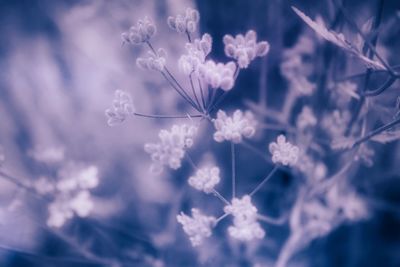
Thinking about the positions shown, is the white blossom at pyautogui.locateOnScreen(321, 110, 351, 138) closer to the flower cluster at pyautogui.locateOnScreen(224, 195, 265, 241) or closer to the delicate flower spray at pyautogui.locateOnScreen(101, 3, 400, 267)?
the delicate flower spray at pyautogui.locateOnScreen(101, 3, 400, 267)

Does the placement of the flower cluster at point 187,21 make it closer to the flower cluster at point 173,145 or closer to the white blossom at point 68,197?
the flower cluster at point 173,145

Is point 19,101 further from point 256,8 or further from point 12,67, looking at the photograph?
point 256,8

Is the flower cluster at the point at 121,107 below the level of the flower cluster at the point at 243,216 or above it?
above

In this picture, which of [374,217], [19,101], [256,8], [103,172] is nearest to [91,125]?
[103,172]

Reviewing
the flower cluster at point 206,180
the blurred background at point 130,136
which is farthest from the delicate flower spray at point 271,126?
the blurred background at point 130,136

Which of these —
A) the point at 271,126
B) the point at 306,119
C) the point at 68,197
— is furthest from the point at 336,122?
the point at 68,197

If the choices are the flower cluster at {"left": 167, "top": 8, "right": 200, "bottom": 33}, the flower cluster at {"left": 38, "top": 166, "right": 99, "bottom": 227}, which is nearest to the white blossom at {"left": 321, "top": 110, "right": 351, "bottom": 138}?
the flower cluster at {"left": 167, "top": 8, "right": 200, "bottom": 33}
